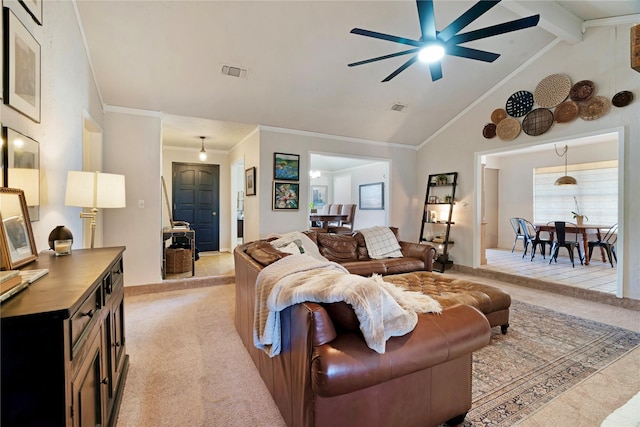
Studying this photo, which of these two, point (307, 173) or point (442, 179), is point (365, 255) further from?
point (442, 179)

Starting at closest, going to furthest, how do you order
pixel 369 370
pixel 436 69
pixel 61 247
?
pixel 369 370, pixel 61 247, pixel 436 69

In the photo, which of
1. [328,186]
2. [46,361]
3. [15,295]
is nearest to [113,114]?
[15,295]

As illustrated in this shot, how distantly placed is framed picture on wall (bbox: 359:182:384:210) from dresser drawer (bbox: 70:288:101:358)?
7830mm

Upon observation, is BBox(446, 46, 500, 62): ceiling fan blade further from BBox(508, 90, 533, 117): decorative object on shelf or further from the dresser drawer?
the dresser drawer

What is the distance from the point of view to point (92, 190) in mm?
2270

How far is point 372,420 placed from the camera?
1371mm

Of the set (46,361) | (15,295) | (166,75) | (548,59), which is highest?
(548,59)

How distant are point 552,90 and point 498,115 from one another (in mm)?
794

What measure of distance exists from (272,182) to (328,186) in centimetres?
594

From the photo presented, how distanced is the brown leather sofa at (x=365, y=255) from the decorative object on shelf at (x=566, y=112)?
258 centimetres

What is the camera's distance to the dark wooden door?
22.1ft

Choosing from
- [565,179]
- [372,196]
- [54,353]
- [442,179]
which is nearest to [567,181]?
[565,179]

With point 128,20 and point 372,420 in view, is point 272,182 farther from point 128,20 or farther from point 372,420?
point 372,420

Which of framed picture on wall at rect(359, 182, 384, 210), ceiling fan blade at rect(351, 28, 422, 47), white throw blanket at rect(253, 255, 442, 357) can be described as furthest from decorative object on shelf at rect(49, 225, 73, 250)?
framed picture on wall at rect(359, 182, 384, 210)
